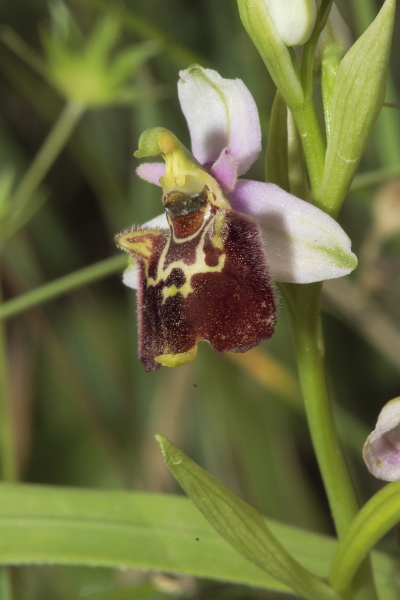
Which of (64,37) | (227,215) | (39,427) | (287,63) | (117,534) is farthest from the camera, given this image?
(39,427)

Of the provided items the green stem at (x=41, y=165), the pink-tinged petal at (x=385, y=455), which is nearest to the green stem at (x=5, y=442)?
the green stem at (x=41, y=165)

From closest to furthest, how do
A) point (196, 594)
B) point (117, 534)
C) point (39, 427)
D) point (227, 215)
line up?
point (227, 215), point (117, 534), point (196, 594), point (39, 427)

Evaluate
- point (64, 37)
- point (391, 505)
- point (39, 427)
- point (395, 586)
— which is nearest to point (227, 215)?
point (391, 505)

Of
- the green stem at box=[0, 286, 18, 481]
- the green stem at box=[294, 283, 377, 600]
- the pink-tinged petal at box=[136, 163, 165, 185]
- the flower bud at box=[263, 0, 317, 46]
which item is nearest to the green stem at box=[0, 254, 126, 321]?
the green stem at box=[0, 286, 18, 481]

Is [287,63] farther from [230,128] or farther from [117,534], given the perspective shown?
[117,534]

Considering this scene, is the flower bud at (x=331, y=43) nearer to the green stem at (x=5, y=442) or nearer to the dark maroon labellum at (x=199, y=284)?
the dark maroon labellum at (x=199, y=284)

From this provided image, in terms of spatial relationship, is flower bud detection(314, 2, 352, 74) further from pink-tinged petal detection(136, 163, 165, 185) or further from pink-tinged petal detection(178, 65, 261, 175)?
pink-tinged petal detection(136, 163, 165, 185)

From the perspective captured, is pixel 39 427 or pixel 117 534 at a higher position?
pixel 39 427
